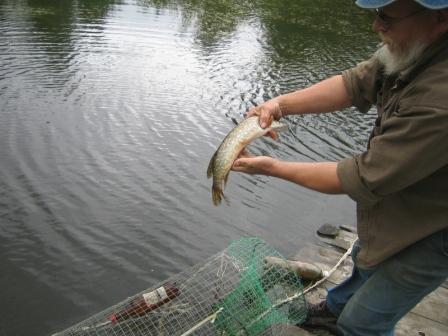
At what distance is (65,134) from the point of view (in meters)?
10.5

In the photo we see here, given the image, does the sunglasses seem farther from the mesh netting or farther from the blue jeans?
the mesh netting

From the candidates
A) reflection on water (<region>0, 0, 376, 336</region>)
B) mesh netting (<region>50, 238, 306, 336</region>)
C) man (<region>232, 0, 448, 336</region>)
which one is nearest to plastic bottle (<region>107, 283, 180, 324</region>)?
mesh netting (<region>50, 238, 306, 336</region>)

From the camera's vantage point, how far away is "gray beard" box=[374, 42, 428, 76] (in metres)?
2.66

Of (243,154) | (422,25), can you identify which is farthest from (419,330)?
(422,25)

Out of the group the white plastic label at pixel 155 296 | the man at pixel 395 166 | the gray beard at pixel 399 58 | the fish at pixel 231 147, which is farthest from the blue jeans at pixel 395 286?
the white plastic label at pixel 155 296

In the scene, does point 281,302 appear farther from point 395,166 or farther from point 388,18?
point 388,18

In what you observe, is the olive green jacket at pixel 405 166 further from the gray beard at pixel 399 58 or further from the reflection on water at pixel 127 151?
the reflection on water at pixel 127 151

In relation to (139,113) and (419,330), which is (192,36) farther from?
(419,330)

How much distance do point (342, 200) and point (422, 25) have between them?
699cm

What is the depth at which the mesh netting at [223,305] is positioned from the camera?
164 inches

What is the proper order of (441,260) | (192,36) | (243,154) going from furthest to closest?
(192,36)
(243,154)
(441,260)

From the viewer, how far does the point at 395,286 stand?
3178 mm

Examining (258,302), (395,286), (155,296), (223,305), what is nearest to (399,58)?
(395,286)

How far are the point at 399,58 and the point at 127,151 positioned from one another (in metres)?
7.90
